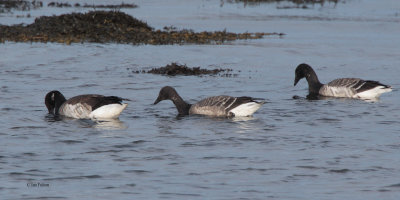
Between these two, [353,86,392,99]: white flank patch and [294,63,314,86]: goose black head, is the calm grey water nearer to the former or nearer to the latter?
[353,86,392,99]: white flank patch

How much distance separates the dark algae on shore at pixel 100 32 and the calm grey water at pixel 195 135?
2956mm

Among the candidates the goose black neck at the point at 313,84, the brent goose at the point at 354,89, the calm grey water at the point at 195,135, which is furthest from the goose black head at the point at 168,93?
the goose black neck at the point at 313,84

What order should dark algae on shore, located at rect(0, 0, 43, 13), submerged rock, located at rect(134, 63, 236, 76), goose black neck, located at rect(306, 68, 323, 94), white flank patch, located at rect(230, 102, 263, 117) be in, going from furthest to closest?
dark algae on shore, located at rect(0, 0, 43, 13), submerged rock, located at rect(134, 63, 236, 76), goose black neck, located at rect(306, 68, 323, 94), white flank patch, located at rect(230, 102, 263, 117)

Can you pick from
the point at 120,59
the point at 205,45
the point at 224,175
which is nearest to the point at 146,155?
the point at 224,175

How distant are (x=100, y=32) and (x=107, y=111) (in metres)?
21.7

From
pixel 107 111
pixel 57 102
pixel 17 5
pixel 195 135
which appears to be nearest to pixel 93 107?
pixel 107 111

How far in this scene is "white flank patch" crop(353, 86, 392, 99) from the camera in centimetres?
2034

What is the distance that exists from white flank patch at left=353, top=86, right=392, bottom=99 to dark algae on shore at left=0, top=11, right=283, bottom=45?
1675 centimetres

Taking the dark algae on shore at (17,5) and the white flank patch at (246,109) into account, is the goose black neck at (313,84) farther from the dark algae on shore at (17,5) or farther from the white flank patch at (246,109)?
the dark algae on shore at (17,5)

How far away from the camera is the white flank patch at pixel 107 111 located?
16594 mm

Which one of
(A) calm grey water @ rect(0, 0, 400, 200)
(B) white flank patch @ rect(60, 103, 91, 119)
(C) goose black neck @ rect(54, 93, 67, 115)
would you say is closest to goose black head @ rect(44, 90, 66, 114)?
(C) goose black neck @ rect(54, 93, 67, 115)

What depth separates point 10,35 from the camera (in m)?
36.4

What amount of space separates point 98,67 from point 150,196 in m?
17.9

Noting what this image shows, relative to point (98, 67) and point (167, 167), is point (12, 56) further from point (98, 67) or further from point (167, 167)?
point (167, 167)
